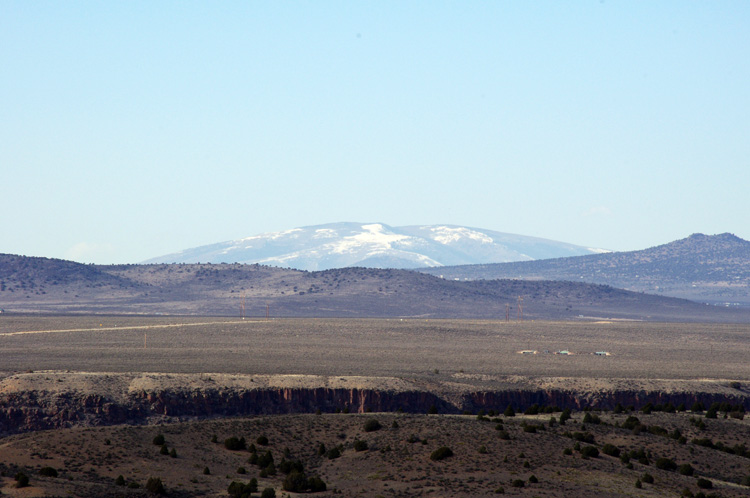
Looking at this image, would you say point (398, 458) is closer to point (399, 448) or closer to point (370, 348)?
point (399, 448)

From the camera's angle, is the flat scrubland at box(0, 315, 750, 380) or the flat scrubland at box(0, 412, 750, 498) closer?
the flat scrubland at box(0, 412, 750, 498)

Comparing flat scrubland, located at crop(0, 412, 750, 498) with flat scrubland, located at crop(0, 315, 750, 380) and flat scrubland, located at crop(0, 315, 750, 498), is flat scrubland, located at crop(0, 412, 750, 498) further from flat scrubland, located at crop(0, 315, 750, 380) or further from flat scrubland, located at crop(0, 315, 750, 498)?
flat scrubland, located at crop(0, 315, 750, 380)

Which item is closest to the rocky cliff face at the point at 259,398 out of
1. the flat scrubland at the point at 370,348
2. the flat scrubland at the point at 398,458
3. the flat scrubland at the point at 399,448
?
the flat scrubland at the point at 399,448

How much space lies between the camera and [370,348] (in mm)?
99625

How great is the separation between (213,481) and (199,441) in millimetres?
6582

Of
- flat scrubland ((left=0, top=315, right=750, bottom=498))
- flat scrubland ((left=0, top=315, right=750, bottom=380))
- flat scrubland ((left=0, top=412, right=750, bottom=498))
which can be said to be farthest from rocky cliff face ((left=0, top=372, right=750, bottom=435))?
flat scrubland ((left=0, top=412, right=750, bottom=498))

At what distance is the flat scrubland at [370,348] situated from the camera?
81000 millimetres

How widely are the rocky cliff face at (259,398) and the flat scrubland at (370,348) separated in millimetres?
5883

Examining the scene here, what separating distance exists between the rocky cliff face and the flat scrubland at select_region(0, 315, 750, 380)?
5.88 meters

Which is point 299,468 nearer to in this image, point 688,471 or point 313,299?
point 688,471

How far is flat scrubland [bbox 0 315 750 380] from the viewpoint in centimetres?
8100

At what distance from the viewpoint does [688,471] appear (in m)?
44.6

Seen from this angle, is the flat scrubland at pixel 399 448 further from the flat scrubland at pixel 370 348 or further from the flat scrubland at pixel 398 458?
the flat scrubland at pixel 370 348

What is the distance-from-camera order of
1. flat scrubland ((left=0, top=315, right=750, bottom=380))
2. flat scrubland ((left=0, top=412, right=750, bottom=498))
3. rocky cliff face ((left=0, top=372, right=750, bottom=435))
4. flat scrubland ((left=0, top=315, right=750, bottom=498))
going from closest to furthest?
flat scrubland ((left=0, top=412, right=750, bottom=498)) → flat scrubland ((left=0, top=315, right=750, bottom=498)) → rocky cliff face ((left=0, top=372, right=750, bottom=435)) → flat scrubland ((left=0, top=315, right=750, bottom=380))
